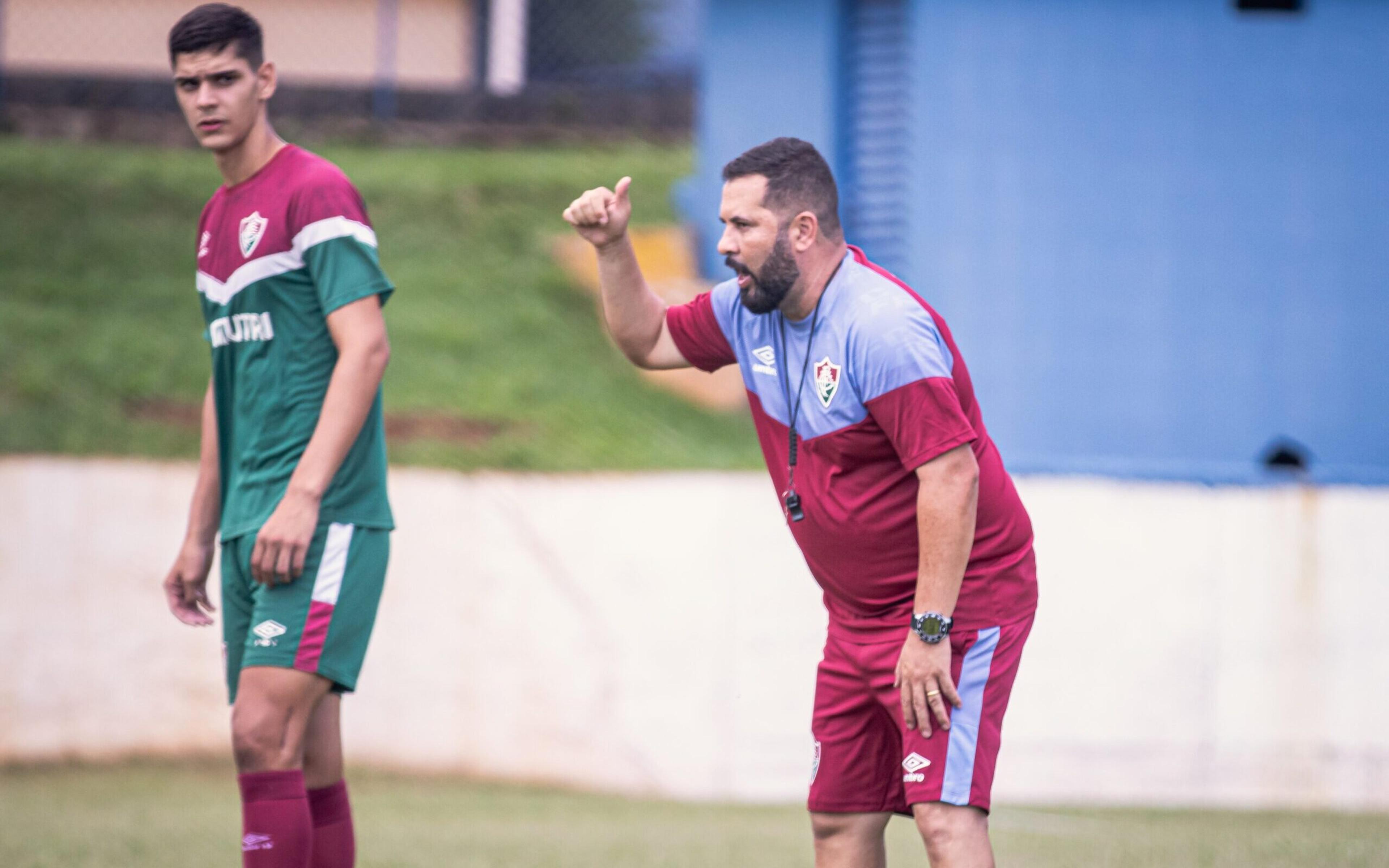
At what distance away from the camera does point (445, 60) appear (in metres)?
15.4

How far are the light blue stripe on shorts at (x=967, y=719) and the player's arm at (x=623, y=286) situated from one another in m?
1.07

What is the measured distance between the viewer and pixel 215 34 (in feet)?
13.1

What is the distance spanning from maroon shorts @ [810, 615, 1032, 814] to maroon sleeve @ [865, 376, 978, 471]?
49 cm

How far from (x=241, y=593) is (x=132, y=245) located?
925cm

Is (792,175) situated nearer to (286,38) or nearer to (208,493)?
(208,493)

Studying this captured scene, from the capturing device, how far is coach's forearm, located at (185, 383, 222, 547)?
423 centimetres

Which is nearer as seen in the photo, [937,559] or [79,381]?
[937,559]

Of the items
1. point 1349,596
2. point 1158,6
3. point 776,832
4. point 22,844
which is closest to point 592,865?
point 776,832

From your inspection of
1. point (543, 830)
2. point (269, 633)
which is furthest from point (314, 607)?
point (543, 830)

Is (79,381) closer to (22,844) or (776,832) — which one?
(22,844)

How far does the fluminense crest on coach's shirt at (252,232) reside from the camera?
3.96 metres

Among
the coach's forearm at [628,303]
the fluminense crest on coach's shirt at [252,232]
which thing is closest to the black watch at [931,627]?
the coach's forearm at [628,303]

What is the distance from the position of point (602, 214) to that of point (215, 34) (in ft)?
3.66

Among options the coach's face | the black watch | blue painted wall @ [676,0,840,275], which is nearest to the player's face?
the black watch
